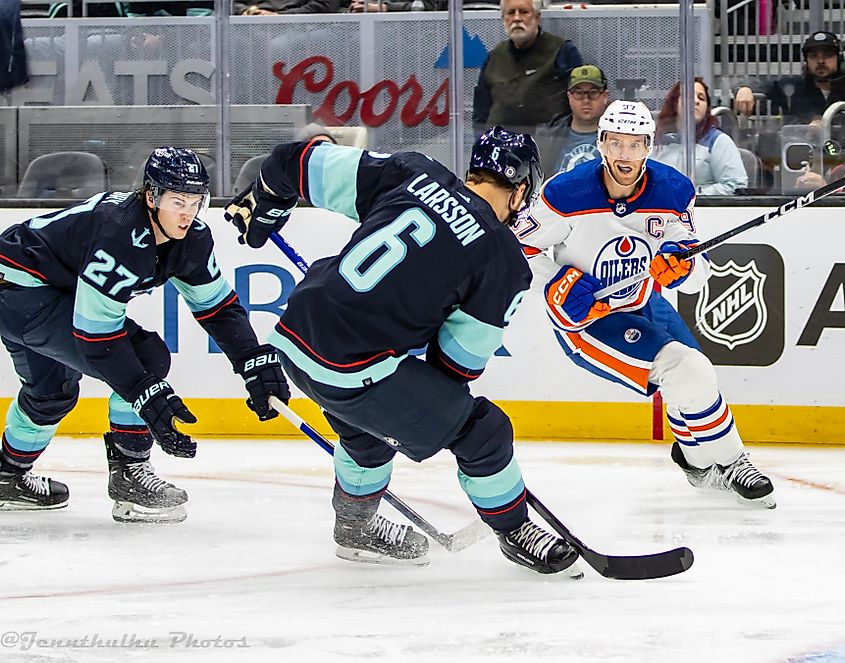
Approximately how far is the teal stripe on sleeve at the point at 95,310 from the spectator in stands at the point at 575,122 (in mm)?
2120

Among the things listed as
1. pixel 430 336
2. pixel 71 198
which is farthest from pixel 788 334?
pixel 71 198

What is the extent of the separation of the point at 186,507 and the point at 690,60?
2.37 metres

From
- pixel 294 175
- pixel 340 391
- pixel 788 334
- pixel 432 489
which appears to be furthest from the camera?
pixel 788 334

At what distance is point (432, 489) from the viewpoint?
3.74 meters

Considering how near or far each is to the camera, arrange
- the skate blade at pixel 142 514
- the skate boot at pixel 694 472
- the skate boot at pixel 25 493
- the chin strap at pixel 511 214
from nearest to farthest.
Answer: the chin strap at pixel 511 214, the skate blade at pixel 142 514, the skate boot at pixel 25 493, the skate boot at pixel 694 472

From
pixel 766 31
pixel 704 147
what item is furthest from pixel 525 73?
pixel 766 31

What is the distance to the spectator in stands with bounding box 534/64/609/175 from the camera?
182 inches

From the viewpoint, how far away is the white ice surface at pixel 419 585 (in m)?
2.22

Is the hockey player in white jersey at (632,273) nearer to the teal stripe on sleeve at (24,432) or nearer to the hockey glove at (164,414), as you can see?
the hockey glove at (164,414)

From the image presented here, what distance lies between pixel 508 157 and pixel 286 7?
2.62 metres

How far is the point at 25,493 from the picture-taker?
11.2 feet

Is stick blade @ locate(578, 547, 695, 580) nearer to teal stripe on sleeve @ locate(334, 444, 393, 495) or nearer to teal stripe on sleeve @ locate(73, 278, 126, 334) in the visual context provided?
teal stripe on sleeve @ locate(334, 444, 393, 495)

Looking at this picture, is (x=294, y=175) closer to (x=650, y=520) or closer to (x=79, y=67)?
(x=650, y=520)

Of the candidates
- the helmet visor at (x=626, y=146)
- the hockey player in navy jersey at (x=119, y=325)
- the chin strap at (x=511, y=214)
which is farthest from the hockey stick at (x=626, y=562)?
the helmet visor at (x=626, y=146)
